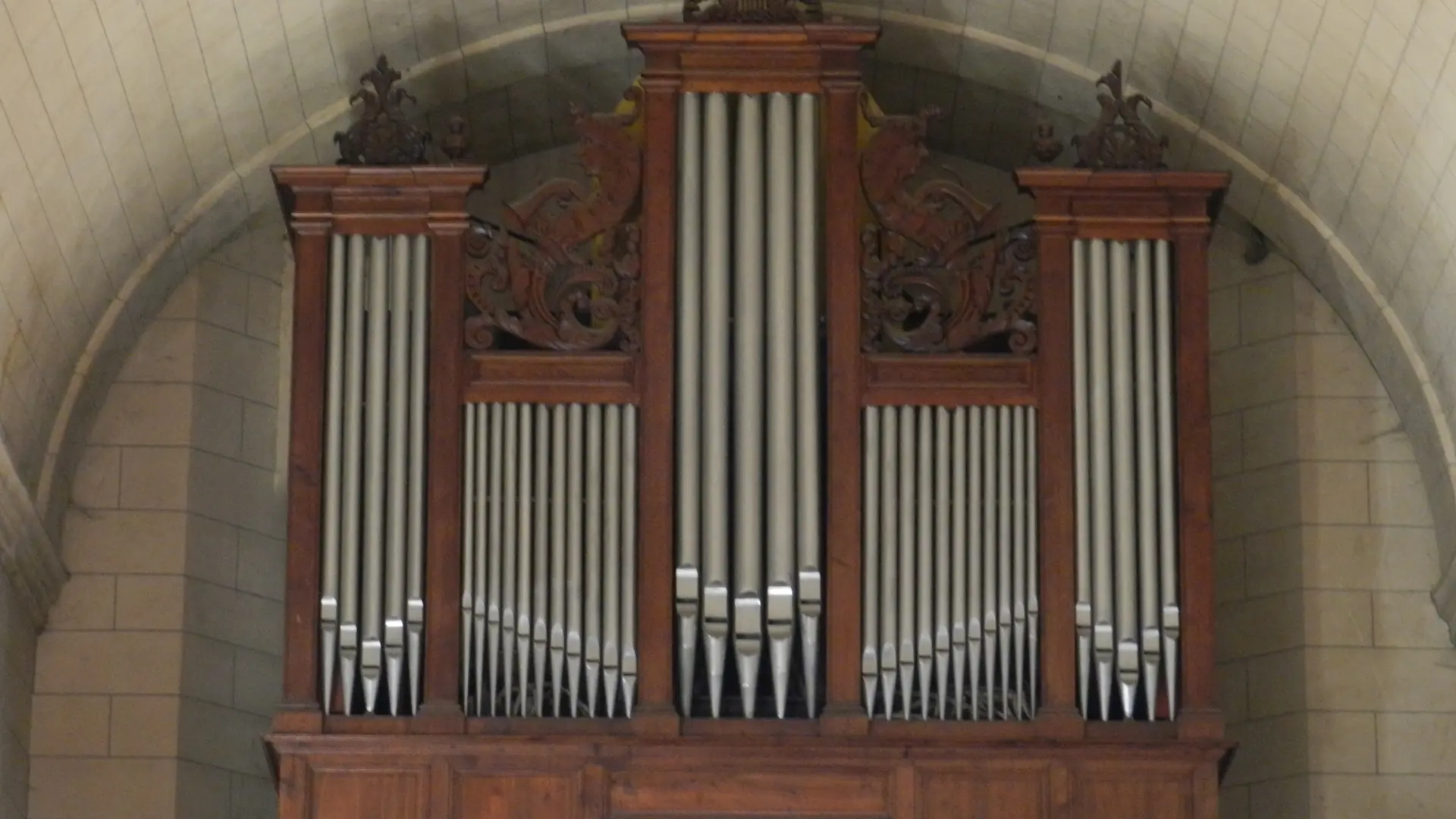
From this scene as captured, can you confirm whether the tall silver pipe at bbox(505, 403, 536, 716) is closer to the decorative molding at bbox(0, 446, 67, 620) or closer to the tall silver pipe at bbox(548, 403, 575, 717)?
the tall silver pipe at bbox(548, 403, 575, 717)

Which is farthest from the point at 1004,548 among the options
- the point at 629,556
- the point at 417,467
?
the point at 417,467

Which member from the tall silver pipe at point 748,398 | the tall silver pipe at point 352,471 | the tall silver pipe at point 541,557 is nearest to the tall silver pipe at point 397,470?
the tall silver pipe at point 352,471

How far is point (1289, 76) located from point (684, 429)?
2526mm

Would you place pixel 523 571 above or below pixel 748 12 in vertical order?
below

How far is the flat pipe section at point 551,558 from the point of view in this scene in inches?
431

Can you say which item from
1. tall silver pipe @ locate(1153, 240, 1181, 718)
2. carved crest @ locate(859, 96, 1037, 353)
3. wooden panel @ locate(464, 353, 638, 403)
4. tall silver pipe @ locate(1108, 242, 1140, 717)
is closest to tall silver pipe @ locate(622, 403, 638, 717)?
wooden panel @ locate(464, 353, 638, 403)

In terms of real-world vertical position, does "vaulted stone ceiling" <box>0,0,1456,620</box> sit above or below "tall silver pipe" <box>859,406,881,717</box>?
above

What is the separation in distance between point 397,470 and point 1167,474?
2713 millimetres

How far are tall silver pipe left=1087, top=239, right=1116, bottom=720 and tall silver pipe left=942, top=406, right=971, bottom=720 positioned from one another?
452mm

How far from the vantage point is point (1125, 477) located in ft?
36.6

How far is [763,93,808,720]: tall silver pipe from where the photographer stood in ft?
36.0

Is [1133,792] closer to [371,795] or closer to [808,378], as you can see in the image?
[808,378]

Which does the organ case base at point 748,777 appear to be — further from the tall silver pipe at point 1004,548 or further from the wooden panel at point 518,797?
the tall silver pipe at point 1004,548

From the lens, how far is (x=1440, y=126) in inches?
423
